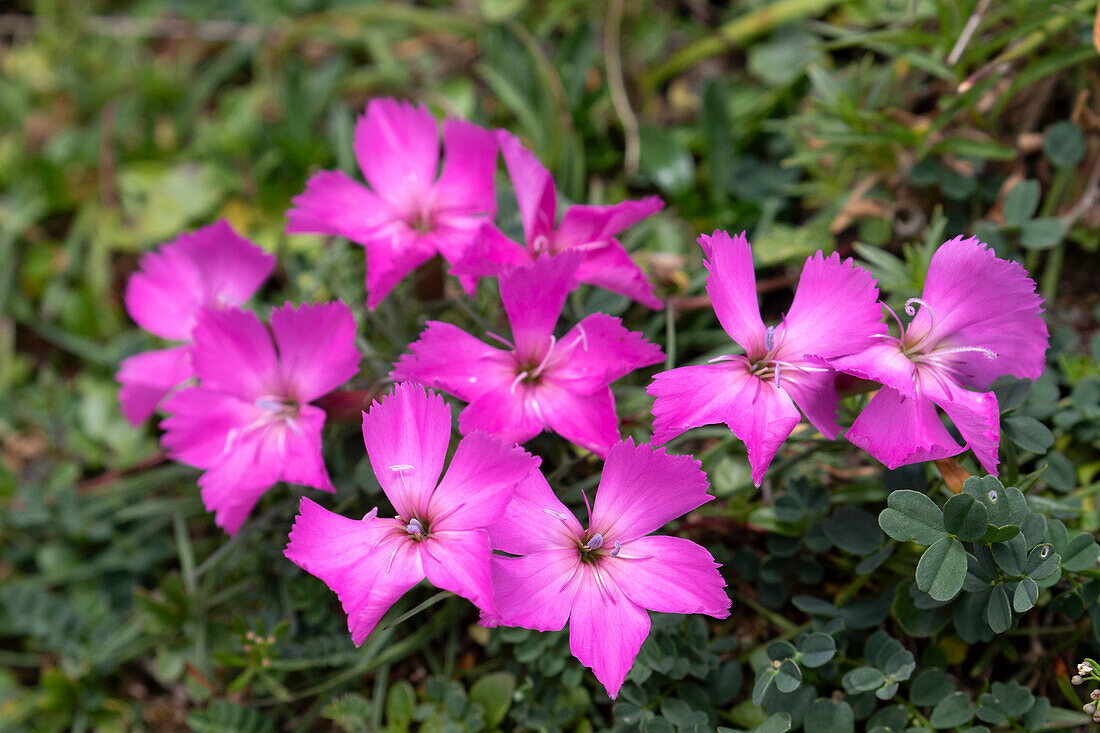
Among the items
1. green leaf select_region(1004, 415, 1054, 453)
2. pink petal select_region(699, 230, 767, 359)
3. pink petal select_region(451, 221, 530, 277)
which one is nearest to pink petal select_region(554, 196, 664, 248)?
pink petal select_region(451, 221, 530, 277)

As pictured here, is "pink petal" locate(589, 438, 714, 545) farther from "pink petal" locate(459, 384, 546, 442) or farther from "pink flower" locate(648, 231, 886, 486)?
"pink petal" locate(459, 384, 546, 442)

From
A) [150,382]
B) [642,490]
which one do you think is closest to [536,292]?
[642,490]

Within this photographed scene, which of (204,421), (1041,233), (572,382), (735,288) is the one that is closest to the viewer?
(735,288)

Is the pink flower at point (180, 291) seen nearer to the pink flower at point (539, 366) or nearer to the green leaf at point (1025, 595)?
the pink flower at point (539, 366)

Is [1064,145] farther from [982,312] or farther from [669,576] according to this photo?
[669,576]

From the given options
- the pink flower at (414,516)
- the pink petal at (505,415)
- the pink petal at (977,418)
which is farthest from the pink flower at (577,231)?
the pink petal at (977,418)
